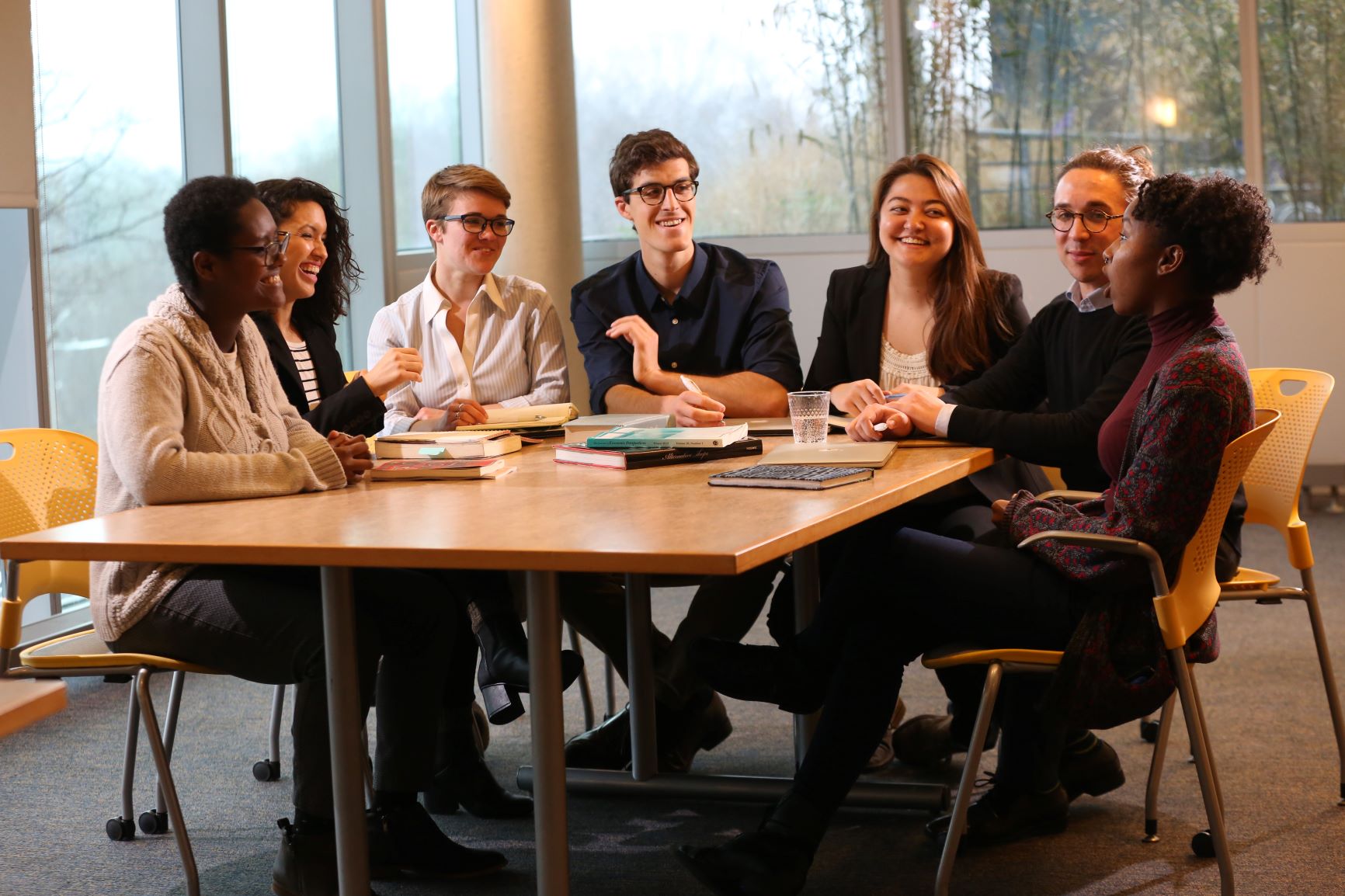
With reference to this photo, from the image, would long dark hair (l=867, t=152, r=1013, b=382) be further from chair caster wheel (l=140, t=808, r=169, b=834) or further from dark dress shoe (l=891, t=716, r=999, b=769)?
chair caster wheel (l=140, t=808, r=169, b=834)

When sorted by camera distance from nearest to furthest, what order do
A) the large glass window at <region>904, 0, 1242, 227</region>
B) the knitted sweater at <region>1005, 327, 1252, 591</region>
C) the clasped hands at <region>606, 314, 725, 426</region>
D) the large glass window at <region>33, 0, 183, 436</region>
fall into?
1. the knitted sweater at <region>1005, 327, 1252, 591</region>
2. the clasped hands at <region>606, 314, 725, 426</region>
3. the large glass window at <region>33, 0, 183, 436</region>
4. the large glass window at <region>904, 0, 1242, 227</region>

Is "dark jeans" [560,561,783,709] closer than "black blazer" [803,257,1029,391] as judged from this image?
Yes

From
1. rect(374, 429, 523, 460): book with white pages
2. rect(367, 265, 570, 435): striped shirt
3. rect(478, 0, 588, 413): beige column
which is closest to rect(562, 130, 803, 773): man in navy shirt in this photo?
rect(367, 265, 570, 435): striped shirt

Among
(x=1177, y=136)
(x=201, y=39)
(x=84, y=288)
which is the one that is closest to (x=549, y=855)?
(x=84, y=288)

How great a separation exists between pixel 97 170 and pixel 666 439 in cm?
281

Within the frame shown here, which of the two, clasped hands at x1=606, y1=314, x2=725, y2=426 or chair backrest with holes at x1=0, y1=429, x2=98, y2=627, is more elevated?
clasped hands at x1=606, y1=314, x2=725, y2=426

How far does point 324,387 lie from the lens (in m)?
3.41

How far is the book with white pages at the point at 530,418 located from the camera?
3.21 metres

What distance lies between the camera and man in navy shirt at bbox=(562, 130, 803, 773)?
3.41 metres

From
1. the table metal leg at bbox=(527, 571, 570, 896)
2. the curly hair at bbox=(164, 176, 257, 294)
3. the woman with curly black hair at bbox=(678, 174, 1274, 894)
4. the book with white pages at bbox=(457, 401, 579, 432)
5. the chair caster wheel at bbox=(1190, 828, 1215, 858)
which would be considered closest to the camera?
the table metal leg at bbox=(527, 571, 570, 896)

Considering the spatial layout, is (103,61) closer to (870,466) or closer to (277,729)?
(277,729)

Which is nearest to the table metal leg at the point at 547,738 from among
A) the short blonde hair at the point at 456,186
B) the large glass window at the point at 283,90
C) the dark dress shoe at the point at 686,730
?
the dark dress shoe at the point at 686,730

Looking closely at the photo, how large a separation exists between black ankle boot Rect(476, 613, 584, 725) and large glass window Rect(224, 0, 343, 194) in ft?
9.40

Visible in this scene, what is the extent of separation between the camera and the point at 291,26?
5707 millimetres
